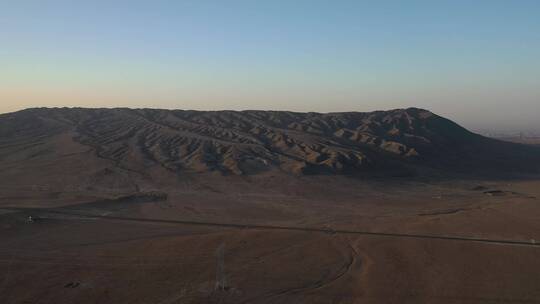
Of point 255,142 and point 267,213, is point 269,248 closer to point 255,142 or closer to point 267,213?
point 267,213

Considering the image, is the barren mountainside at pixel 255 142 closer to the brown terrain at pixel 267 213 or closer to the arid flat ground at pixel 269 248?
the brown terrain at pixel 267 213

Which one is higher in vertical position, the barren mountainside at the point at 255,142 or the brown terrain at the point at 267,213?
the barren mountainside at the point at 255,142

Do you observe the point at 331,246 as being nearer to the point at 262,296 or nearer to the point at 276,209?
the point at 262,296

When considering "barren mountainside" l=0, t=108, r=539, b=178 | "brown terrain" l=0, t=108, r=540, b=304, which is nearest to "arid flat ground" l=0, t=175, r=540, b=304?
"brown terrain" l=0, t=108, r=540, b=304

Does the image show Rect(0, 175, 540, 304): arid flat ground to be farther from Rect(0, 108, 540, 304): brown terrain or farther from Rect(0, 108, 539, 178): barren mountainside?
Rect(0, 108, 539, 178): barren mountainside

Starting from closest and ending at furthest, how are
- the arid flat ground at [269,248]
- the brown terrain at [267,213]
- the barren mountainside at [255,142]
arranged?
the arid flat ground at [269,248], the brown terrain at [267,213], the barren mountainside at [255,142]

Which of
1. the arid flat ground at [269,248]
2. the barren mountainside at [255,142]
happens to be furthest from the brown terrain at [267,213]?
the barren mountainside at [255,142]
